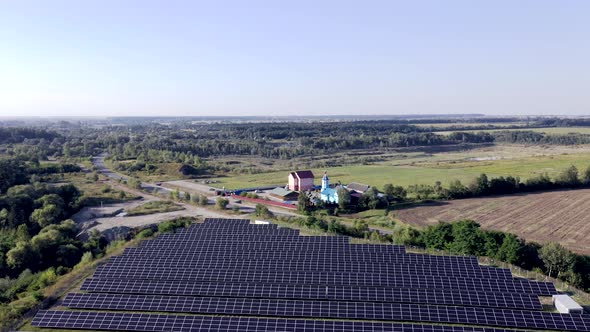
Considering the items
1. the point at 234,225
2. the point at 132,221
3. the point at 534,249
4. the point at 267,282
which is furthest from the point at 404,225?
the point at 132,221

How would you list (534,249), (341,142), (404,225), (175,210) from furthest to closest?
(341,142) → (175,210) → (404,225) → (534,249)

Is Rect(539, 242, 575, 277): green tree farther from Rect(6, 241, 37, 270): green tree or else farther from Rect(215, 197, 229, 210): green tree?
Rect(6, 241, 37, 270): green tree

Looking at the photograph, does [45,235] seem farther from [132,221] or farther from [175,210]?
[175,210]

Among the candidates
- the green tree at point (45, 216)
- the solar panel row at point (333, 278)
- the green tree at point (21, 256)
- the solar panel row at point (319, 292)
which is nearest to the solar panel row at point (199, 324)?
the solar panel row at point (319, 292)

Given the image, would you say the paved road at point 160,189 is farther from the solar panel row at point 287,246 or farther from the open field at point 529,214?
the solar panel row at point 287,246

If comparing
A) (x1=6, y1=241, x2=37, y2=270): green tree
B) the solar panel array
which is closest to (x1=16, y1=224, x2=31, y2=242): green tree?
(x1=6, y1=241, x2=37, y2=270): green tree

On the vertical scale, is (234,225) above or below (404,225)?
above

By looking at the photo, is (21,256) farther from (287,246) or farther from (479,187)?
(479,187)
